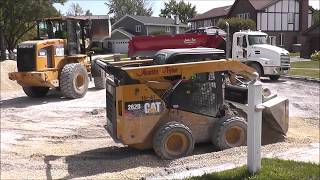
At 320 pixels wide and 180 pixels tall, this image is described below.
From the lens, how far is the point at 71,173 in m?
8.07

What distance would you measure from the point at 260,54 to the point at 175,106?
46.8ft

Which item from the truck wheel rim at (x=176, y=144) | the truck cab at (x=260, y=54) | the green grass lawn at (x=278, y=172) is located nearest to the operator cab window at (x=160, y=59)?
the truck wheel rim at (x=176, y=144)

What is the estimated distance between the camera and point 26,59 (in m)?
17.2

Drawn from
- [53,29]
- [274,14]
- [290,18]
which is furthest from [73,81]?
[274,14]

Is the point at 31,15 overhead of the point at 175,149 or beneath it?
overhead

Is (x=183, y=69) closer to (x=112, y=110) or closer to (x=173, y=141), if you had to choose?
(x=173, y=141)

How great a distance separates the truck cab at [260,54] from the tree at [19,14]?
22856 millimetres

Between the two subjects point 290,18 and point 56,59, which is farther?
point 290,18

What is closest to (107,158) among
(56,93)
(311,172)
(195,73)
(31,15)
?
(195,73)

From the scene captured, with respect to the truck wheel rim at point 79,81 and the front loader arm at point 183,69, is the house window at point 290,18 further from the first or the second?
the front loader arm at point 183,69

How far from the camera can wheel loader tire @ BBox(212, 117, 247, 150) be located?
8945 mm

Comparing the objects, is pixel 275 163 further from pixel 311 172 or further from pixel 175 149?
pixel 175 149

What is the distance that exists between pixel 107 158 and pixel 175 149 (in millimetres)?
1323

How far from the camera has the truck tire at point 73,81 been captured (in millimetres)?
17250
